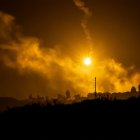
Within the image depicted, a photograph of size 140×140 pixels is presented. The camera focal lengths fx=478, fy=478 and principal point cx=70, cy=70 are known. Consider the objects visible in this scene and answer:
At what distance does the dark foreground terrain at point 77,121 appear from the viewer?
78.1 ft

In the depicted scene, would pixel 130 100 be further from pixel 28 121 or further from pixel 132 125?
Result: pixel 28 121

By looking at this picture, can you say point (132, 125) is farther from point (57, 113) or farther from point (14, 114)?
point (14, 114)

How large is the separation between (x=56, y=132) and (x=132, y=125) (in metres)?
4.02

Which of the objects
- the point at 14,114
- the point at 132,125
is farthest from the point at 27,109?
the point at 132,125

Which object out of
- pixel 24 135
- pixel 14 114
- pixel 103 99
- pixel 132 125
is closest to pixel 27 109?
pixel 14 114

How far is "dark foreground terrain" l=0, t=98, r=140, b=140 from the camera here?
2381 cm

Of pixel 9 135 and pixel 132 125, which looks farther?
pixel 9 135

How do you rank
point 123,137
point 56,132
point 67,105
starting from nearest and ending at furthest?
1. point 123,137
2. point 56,132
3. point 67,105

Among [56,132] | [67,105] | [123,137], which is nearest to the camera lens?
[123,137]

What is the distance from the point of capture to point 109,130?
78.3ft

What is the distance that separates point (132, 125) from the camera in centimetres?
2373

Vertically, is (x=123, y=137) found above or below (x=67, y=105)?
below

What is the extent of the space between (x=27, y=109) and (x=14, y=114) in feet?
2.77

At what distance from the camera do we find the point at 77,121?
25219mm
